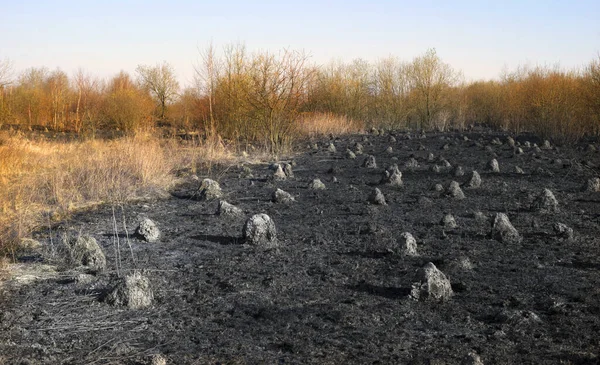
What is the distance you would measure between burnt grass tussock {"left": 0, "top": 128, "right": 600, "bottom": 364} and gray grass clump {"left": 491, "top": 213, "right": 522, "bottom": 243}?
0.10m

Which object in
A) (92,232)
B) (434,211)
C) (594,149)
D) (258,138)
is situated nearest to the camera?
(92,232)

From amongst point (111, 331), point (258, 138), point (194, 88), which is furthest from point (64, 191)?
point (194, 88)

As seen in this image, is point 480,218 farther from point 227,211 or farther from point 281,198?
point 227,211

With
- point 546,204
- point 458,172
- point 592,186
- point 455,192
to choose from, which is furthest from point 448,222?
point 458,172

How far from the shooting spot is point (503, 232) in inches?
249

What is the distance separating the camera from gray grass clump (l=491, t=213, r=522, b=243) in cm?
629

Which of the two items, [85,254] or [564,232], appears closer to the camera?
[85,254]

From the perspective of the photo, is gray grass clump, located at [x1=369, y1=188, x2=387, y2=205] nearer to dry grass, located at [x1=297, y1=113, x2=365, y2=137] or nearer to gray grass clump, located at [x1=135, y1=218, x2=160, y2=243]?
gray grass clump, located at [x1=135, y1=218, x2=160, y2=243]

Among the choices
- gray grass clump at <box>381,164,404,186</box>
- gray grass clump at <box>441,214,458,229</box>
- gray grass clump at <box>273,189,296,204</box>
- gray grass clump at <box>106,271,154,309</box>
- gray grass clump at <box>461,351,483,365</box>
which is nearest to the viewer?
gray grass clump at <box>461,351,483,365</box>

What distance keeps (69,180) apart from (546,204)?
314 inches

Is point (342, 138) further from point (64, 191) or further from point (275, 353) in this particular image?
point (275, 353)

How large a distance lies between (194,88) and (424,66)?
13.1 metres

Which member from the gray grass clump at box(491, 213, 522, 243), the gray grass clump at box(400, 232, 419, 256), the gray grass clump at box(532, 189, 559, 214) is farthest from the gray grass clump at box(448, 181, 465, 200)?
the gray grass clump at box(400, 232, 419, 256)

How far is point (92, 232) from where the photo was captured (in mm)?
6914
